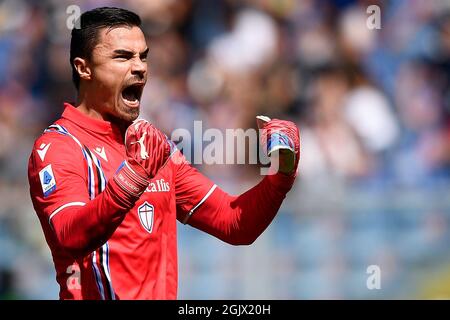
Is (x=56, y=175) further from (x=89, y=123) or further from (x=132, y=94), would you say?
(x=132, y=94)

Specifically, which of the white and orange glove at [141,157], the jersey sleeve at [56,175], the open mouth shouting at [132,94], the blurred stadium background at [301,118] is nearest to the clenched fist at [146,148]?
the white and orange glove at [141,157]

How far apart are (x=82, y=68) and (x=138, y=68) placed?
308 mm

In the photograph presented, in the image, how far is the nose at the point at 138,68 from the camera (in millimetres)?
4082

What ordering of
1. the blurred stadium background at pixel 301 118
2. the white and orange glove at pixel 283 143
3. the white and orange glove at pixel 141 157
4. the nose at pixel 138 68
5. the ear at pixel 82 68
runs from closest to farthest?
the white and orange glove at pixel 141 157, the white and orange glove at pixel 283 143, the nose at pixel 138 68, the ear at pixel 82 68, the blurred stadium background at pixel 301 118

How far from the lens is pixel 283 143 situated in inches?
152

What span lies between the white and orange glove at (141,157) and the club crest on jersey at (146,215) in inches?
13.9

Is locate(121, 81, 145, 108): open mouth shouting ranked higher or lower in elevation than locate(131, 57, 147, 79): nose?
lower

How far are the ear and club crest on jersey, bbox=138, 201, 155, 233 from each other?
677mm

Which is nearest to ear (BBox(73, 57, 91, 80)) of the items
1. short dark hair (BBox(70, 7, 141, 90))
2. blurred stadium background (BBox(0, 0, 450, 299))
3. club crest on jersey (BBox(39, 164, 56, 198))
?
short dark hair (BBox(70, 7, 141, 90))

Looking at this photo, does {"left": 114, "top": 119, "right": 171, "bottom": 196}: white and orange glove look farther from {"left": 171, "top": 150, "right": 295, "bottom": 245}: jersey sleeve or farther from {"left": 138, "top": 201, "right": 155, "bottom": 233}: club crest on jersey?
{"left": 171, "top": 150, "right": 295, "bottom": 245}: jersey sleeve

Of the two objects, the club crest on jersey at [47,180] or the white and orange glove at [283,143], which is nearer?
the club crest on jersey at [47,180]

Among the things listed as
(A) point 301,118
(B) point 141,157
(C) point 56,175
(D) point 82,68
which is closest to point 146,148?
(B) point 141,157

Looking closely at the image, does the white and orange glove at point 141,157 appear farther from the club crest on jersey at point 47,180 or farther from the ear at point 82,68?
the ear at point 82,68

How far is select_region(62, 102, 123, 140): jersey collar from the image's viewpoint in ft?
13.4
